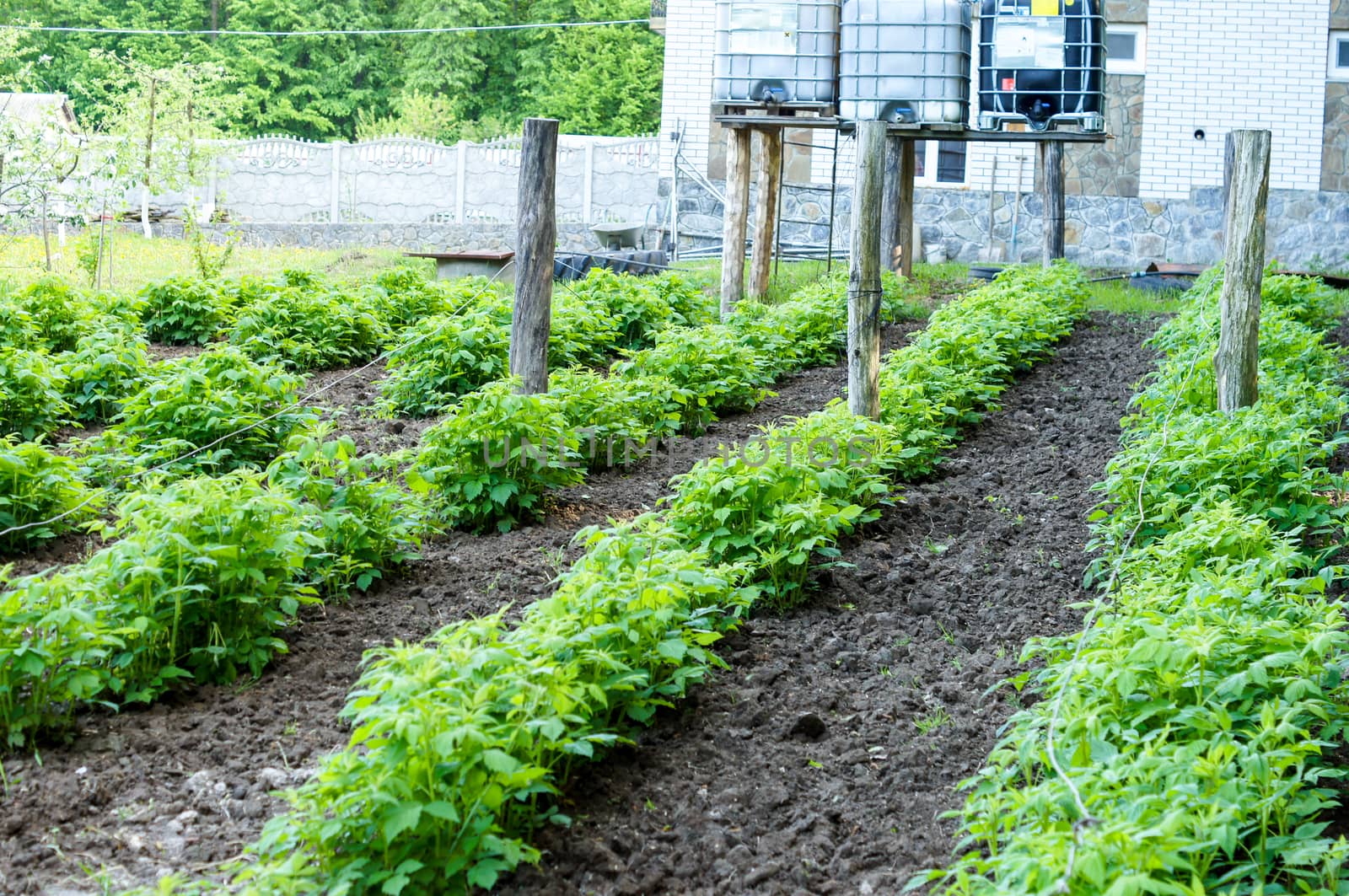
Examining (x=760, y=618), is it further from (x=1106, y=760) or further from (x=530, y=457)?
(x=1106, y=760)

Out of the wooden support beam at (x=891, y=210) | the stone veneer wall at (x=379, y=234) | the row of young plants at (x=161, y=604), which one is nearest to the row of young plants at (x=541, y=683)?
the row of young plants at (x=161, y=604)

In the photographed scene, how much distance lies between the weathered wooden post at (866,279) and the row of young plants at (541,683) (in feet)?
2.77

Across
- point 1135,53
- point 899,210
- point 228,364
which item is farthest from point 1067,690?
point 1135,53

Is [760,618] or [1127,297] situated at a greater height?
[1127,297]

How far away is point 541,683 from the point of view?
3.72 m

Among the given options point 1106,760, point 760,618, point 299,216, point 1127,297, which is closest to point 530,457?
point 760,618

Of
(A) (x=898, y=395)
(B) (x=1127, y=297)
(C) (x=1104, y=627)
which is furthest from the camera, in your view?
(B) (x=1127, y=297)

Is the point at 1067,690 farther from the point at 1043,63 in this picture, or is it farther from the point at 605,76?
the point at 605,76

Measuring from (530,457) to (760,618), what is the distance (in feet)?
5.64

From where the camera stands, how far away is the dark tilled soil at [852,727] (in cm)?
377

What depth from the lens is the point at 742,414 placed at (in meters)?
9.36

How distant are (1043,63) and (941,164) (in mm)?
8906

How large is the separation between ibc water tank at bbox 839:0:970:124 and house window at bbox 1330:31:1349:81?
10648 millimetres

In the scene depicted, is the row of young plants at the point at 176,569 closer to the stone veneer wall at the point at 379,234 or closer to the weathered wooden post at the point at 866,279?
the weathered wooden post at the point at 866,279
